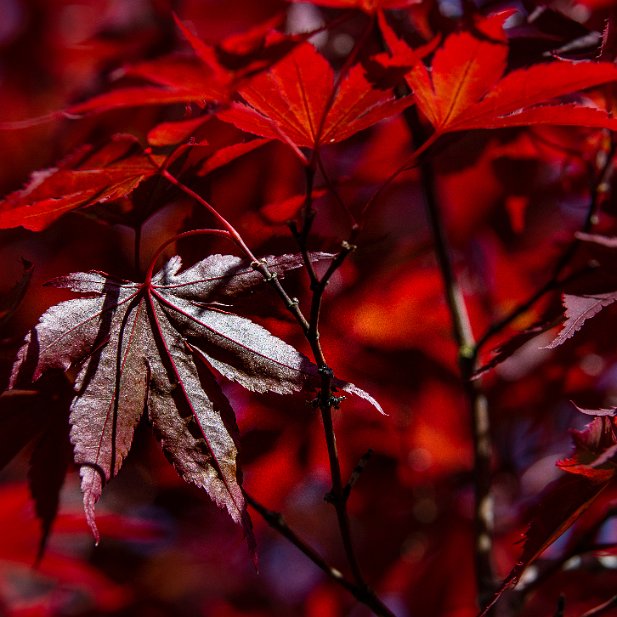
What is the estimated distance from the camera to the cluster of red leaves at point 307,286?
19.2 inches

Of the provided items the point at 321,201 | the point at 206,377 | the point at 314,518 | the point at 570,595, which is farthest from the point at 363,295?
the point at 314,518

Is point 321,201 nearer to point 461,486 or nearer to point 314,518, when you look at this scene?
point 461,486

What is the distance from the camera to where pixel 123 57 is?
116 cm

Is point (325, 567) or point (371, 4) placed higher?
point (371, 4)

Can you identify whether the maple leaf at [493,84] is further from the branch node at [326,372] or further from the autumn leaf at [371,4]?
the branch node at [326,372]

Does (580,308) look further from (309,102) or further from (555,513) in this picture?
(309,102)

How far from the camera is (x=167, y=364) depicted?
55 centimetres

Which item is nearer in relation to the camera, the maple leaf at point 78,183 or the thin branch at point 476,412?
the maple leaf at point 78,183

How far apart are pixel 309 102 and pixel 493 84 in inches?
5.5

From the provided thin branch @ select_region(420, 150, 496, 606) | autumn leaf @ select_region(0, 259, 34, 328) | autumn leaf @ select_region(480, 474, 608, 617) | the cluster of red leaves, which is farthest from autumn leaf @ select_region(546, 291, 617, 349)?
autumn leaf @ select_region(0, 259, 34, 328)

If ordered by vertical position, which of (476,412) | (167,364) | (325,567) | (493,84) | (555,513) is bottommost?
(476,412)

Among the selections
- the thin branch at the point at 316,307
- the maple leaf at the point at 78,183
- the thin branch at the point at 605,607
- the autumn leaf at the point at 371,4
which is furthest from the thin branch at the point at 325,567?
the autumn leaf at the point at 371,4

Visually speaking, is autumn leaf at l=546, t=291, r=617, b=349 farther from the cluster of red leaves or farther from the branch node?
the branch node

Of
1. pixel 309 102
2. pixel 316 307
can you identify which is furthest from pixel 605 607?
pixel 309 102
